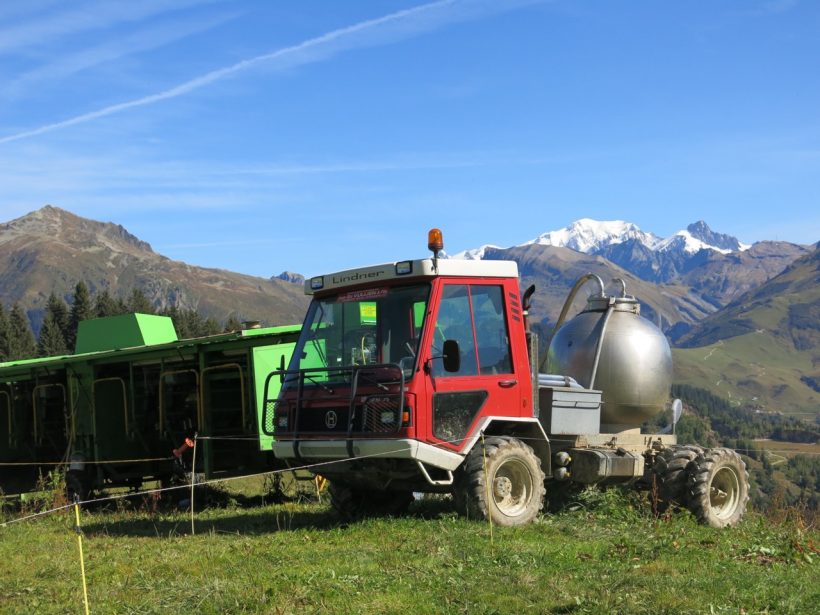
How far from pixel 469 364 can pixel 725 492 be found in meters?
4.94

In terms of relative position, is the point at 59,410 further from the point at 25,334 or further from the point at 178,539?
the point at 25,334

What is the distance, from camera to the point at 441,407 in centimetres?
1148

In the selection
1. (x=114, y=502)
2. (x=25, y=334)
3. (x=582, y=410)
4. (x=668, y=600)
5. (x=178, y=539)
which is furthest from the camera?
(x=25, y=334)

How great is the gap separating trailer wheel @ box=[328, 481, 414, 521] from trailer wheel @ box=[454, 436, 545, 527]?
1.62m

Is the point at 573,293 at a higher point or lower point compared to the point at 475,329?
higher

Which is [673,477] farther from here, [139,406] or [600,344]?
[139,406]

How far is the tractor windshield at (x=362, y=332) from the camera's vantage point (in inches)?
462

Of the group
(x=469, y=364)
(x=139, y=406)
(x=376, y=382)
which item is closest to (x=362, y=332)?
(x=376, y=382)

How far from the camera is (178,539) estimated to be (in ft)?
39.0

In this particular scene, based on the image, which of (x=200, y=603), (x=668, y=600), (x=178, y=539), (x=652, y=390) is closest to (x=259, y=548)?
(x=178, y=539)

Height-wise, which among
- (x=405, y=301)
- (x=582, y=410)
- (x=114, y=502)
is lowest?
(x=114, y=502)

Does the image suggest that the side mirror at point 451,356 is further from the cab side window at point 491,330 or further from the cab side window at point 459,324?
the cab side window at point 491,330

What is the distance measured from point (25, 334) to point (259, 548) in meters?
103

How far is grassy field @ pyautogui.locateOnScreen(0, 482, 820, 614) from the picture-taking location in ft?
26.1
